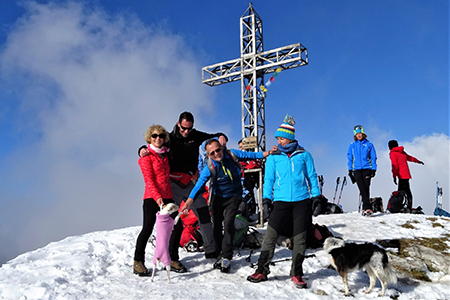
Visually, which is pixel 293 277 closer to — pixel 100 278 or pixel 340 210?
pixel 100 278

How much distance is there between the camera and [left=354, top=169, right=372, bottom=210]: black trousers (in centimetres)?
876

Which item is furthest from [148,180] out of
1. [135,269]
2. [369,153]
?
[369,153]

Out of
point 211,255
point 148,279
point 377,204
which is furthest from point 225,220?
point 377,204

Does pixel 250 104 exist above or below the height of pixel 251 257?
above

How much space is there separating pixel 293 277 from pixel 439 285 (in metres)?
2.28

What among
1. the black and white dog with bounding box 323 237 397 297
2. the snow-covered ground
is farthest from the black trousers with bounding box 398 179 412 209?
the black and white dog with bounding box 323 237 397 297

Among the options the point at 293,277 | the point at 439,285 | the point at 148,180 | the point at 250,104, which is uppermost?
the point at 250,104

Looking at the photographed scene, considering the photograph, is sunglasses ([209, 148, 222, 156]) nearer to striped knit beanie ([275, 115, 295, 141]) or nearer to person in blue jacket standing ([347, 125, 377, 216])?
striped knit beanie ([275, 115, 295, 141])

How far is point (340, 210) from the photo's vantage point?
11070 mm

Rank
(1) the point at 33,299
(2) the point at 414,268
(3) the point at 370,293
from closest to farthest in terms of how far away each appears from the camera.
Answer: (1) the point at 33,299
(3) the point at 370,293
(2) the point at 414,268

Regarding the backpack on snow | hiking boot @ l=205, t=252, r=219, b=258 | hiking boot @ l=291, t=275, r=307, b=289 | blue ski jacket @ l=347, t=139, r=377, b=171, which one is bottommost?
hiking boot @ l=291, t=275, r=307, b=289

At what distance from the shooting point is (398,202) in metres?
10.7

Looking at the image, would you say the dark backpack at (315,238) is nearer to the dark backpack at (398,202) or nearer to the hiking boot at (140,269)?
the hiking boot at (140,269)

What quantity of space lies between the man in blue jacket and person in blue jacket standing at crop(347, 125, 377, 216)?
4.64 metres
